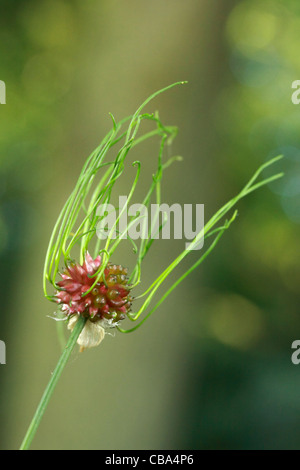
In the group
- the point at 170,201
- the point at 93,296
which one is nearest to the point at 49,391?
the point at 93,296

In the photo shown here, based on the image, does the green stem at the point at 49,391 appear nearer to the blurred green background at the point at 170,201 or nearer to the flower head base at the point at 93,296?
the flower head base at the point at 93,296

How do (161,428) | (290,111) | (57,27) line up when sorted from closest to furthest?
(161,428)
(57,27)
(290,111)

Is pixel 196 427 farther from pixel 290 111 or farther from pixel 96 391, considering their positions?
pixel 290 111

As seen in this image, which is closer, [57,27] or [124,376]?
[124,376]

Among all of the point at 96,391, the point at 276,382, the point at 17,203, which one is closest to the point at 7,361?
the point at 96,391

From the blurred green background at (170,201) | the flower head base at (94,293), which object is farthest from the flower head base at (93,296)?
the blurred green background at (170,201)

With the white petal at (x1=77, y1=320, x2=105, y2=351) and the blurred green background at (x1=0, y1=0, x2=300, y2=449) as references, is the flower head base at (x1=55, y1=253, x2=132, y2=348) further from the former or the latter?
the blurred green background at (x1=0, y1=0, x2=300, y2=449)

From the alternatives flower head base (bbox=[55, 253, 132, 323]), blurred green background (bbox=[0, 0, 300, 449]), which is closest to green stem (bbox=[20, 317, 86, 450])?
flower head base (bbox=[55, 253, 132, 323])

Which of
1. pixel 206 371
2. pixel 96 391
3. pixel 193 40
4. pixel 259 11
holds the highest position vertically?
pixel 259 11
